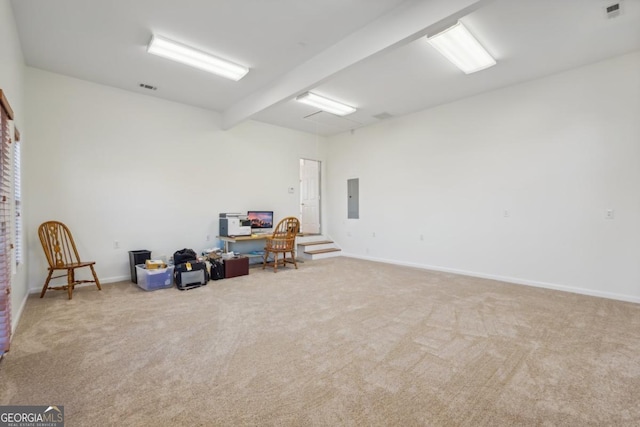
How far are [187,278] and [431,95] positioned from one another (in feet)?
15.1

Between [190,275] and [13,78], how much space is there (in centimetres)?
273

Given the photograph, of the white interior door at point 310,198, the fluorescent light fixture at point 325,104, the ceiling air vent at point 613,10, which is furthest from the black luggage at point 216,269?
the ceiling air vent at point 613,10

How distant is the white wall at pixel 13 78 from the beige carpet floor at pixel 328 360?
0.21m

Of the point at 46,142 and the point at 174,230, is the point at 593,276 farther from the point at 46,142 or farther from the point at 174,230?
the point at 46,142

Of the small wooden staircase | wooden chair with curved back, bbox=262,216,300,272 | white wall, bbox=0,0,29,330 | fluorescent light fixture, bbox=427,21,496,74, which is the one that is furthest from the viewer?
the small wooden staircase

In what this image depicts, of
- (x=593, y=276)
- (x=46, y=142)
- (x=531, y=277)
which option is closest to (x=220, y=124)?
(x=46, y=142)

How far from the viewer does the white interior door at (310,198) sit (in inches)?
285

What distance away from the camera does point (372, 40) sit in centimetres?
281

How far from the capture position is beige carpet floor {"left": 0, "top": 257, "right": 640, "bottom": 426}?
58.7 inches

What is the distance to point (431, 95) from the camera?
14.9ft

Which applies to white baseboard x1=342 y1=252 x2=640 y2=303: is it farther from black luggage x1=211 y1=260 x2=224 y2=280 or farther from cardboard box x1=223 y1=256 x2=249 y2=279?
black luggage x1=211 y1=260 x2=224 y2=280

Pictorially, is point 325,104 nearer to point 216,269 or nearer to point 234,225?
point 234,225

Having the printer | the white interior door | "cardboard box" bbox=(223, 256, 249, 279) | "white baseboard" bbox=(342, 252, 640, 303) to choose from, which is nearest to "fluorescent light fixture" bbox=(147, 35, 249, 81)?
the printer

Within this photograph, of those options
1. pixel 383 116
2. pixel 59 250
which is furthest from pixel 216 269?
pixel 383 116
